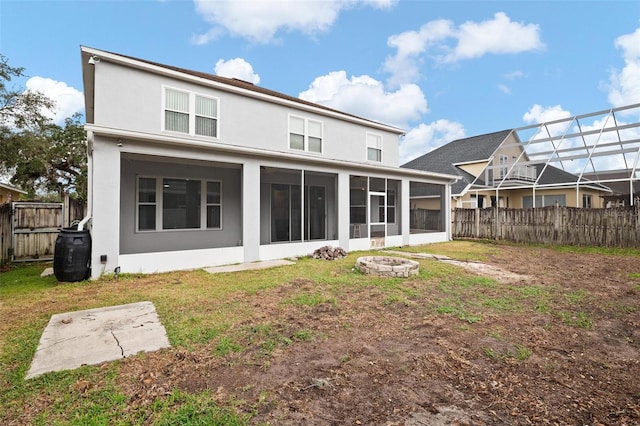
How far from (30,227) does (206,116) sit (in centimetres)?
624

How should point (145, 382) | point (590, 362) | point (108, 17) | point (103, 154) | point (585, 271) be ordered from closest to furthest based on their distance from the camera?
point (145, 382) → point (590, 362) → point (103, 154) → point (585, 271) → point (108, 17)

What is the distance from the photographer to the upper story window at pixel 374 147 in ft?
46.3

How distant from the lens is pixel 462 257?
33.6 feet

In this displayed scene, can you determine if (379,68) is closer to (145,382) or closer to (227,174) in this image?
(227,174)

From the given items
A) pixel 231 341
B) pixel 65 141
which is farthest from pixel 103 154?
pixel 65 141

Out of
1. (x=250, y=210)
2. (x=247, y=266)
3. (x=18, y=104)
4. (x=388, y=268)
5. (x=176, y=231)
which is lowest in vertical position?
(x=247, y=266)

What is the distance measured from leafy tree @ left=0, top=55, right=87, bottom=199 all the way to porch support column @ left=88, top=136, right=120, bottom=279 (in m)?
9.61

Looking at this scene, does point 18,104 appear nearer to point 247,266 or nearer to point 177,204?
point 177,204

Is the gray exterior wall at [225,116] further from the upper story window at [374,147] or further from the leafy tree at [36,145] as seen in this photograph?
the leafy tree at [36,145]

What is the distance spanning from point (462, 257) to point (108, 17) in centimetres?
1533

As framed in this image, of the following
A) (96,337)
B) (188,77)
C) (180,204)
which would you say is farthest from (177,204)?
(96,337)

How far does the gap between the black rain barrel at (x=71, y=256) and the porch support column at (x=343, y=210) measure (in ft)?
23.7

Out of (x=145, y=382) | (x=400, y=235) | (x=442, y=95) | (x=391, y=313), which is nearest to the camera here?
(x=145, y=382)

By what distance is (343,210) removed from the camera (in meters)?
11.0
